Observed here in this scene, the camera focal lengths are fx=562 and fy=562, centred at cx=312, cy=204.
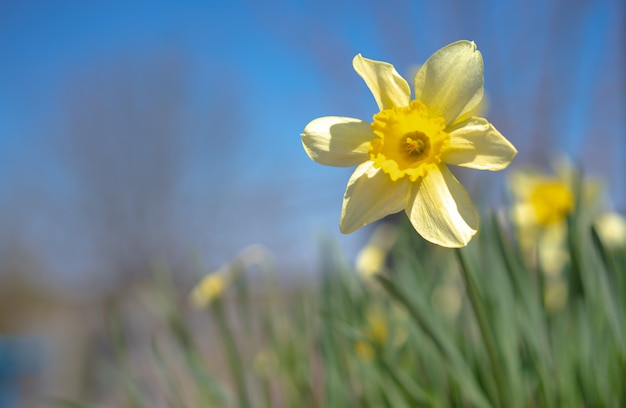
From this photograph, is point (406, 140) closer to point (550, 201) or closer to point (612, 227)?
point (550, 201)

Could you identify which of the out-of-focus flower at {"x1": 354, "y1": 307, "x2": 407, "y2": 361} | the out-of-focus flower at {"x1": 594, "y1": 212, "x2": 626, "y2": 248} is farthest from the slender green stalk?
the out-of-focus flower at {"x1": 594, "y1": 212, "x2": 626, "y2": 248}

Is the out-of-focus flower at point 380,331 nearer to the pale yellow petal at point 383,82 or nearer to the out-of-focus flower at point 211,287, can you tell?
the out-of-focus flower at point 211,287

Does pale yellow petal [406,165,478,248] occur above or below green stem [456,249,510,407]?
above

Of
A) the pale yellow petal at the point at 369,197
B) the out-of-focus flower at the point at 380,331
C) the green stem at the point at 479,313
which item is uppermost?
the pale yellow petal at the point at 369,197

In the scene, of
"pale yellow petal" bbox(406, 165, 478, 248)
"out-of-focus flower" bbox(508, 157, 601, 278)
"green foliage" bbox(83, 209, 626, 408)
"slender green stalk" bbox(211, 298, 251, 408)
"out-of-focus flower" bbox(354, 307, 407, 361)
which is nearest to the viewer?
"pale yellow petal" bbox(406, 165, 478, 248)

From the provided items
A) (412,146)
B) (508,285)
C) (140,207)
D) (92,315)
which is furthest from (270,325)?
(140,207)

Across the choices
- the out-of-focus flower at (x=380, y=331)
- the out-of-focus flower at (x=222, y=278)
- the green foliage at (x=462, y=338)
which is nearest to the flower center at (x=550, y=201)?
the green foliage at (x=462, y=338)

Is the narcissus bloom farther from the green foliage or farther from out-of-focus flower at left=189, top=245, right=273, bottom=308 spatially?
out-of-focus flower at left=189, top=245, right=273, bottom=308
